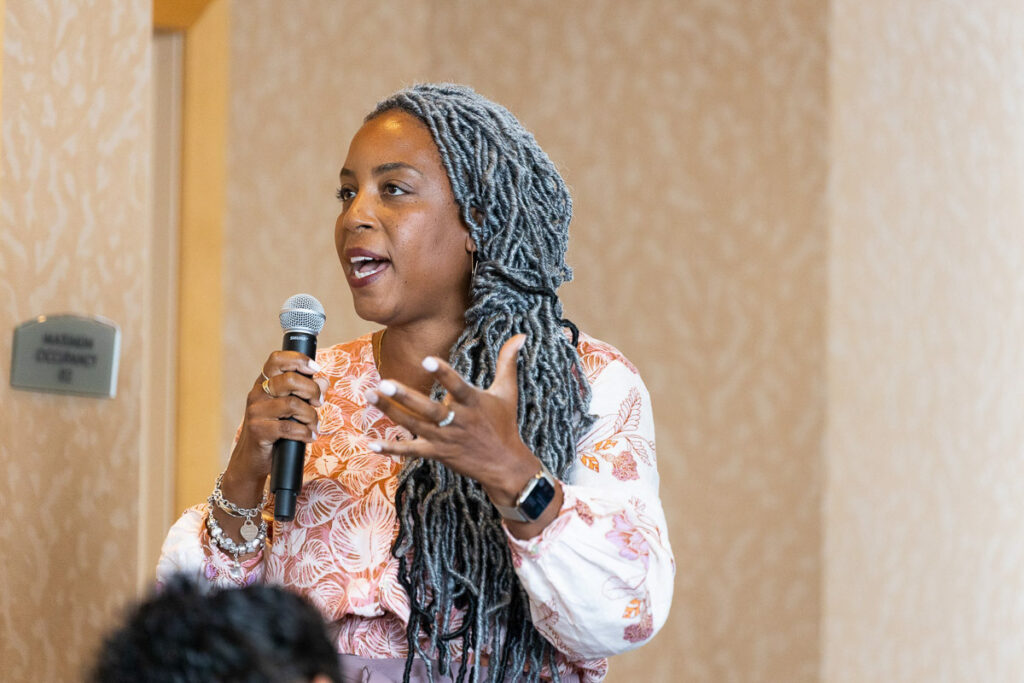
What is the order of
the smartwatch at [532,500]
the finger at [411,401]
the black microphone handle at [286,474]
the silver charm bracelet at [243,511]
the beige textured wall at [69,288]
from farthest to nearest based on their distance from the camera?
the beige textured wall at [69,288] → the silver charm bracelet at [243,511] → the black microphone handle at [286,474] → the smartwatch at [532,500] → the finger at [411,401]

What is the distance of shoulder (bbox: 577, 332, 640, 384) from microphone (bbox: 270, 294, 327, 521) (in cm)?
41

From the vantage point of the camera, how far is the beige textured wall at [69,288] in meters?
2.43

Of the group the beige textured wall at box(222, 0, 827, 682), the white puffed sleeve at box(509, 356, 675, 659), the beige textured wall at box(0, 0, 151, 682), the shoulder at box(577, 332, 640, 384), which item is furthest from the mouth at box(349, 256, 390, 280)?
the beige textured wall at box(222, 0, 827, 682)

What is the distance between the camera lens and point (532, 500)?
5.32 feet

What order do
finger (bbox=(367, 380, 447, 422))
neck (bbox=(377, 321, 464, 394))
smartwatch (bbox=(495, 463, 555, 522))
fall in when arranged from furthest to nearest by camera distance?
neck (bbox=(377, 321, 464, 394)), smartwatch (bbox=(495, 463, 555, 522)), finger (bbox=(367, 380, 447, 422))

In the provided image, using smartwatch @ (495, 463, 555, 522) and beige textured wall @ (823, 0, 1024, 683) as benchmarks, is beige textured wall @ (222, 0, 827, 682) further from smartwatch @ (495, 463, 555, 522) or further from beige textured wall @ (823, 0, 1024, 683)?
smartwatch @ (495, 463, 555, 522)

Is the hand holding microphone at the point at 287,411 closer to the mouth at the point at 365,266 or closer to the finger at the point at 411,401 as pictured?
the mouth at the point at 365,266

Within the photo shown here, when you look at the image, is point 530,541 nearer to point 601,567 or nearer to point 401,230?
point 601,567

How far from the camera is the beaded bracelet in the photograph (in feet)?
6.28

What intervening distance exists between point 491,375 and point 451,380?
0.41 metres

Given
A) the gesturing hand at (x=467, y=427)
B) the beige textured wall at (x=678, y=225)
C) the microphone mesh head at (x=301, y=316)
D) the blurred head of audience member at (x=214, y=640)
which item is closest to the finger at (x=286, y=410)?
the microphone mesh head at (x=301, y=316)

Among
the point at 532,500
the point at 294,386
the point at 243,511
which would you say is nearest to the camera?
the point at 532,500

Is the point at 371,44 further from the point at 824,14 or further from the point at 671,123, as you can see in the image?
the point at 824,14

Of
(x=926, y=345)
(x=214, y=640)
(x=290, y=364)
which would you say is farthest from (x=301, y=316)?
(x=926, y=345)
